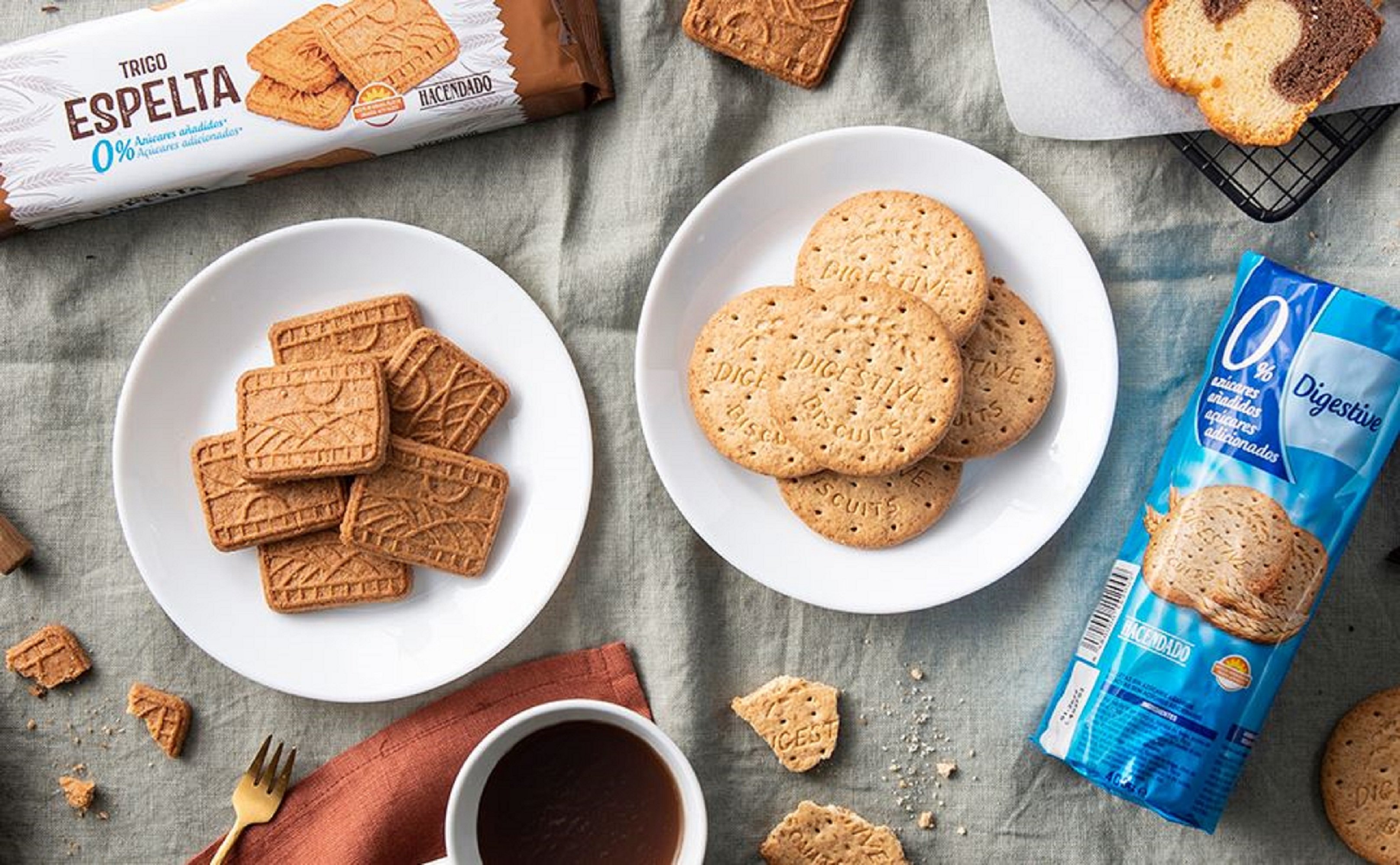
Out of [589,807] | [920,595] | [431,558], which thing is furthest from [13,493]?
[920,595]

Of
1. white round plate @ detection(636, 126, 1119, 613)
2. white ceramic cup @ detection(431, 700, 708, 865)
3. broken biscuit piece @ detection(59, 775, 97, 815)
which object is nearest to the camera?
white ceramic cup @ detection(431, 700, 708, 865)

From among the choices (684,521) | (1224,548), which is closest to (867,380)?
(684,521)

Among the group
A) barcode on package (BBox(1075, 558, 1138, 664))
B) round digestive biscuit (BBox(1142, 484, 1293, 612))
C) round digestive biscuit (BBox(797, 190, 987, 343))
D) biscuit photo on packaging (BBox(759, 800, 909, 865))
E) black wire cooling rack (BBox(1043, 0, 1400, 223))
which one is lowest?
biscuit photo on packaging (BBox(759, 800, 909, 865))

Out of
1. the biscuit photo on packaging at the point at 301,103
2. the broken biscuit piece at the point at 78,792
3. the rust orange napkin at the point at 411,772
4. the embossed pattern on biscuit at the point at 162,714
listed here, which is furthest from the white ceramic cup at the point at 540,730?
the biscuit photo on packaging at the point at 301,103

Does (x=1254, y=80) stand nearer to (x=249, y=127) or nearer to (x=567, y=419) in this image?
(x=567, y=419)

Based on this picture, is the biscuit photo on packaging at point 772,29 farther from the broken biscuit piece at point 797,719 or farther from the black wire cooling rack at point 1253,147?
the broken biscuit piece at point 797,719

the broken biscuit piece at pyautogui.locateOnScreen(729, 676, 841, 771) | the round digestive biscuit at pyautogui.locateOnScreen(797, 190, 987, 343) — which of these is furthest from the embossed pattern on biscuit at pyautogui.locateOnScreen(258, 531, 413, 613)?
the round digestive biscuit at pyautogui.locateOnScreen(797, 190, 987, 343)

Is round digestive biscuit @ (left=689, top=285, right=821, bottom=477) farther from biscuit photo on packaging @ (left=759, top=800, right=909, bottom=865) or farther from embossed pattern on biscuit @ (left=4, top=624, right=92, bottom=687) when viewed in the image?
embossed pattern on biscuit @ (left=4, top=624, right=92, bottom=687)

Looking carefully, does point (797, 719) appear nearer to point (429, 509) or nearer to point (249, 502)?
point (429, 509)
